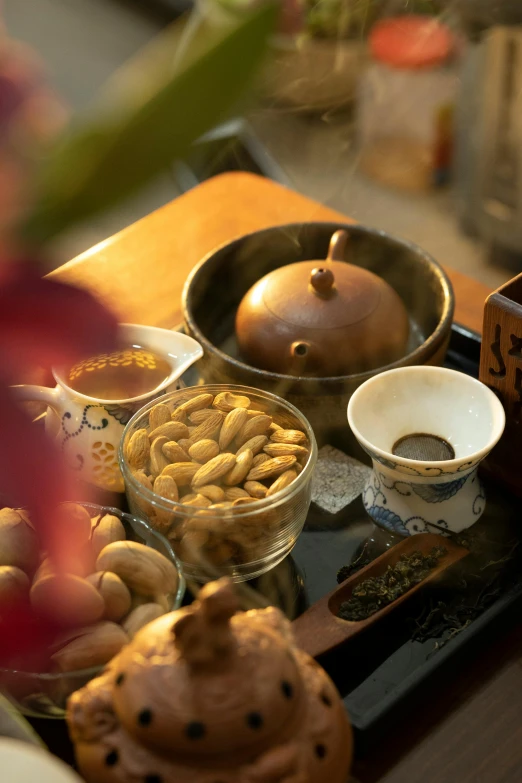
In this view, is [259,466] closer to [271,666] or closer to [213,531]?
[213,531]

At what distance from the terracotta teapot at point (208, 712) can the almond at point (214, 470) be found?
22 centimetres

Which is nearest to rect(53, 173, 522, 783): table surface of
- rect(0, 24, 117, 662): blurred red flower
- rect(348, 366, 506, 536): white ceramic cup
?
rect(0, 24, 117, 662): blurred red flower

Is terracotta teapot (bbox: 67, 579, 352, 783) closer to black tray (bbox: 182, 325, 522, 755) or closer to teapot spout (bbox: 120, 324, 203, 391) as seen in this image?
black tray (bbox: 182, 325, 522, 755)

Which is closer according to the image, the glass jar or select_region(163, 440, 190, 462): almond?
select_region(163, 440, 190, 462): almond

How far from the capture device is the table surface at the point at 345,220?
0.52 m

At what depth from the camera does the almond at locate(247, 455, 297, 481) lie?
0.64 m

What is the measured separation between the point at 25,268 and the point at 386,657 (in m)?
0.51

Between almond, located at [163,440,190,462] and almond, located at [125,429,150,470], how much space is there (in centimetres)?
1

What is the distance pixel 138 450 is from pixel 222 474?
7 cm

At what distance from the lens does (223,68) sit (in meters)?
0.11

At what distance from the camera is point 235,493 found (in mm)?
627

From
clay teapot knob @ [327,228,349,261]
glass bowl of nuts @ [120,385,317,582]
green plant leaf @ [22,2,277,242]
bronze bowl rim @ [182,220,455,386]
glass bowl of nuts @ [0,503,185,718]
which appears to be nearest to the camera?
green plant leaf @ [22,2,277,242]

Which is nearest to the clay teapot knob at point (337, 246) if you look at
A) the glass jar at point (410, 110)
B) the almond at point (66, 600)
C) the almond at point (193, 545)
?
the glass jar at point (410, 110)

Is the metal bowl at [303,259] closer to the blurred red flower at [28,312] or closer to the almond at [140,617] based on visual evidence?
the almond at [140,617]
